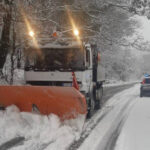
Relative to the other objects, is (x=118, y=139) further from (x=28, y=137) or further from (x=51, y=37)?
(x=51, y=37)

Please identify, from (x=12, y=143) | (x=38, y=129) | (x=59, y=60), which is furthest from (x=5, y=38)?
(x=12, y=143)

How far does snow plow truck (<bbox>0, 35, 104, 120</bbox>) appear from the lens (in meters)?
7.28

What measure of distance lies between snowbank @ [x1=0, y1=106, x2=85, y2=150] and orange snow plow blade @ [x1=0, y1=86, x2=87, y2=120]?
0.17 m

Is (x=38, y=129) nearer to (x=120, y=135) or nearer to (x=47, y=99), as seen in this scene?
(x=47, y=99)

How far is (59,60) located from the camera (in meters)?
8.51

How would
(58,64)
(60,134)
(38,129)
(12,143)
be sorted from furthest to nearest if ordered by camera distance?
(58,64), (38,129), (60,134), (12,143)

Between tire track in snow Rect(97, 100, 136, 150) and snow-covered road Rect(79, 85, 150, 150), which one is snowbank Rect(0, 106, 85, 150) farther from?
tire track in snow Rect(97, 100, 136, 150)

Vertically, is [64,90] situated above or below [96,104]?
above

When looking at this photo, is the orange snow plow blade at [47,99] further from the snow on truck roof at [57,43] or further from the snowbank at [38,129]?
the snow on truck roof at [57,43]

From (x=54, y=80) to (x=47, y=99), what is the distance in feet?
3.47

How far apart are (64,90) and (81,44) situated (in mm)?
2018

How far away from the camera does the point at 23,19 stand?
11.2 metres

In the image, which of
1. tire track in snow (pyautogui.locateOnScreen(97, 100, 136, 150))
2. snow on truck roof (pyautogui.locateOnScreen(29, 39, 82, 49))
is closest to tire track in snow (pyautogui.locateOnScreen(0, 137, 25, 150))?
tire track in snow (pyautogui.locateOnScreen(97, 100, 136, 150))

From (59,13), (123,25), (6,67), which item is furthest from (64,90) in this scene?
(123,25)
